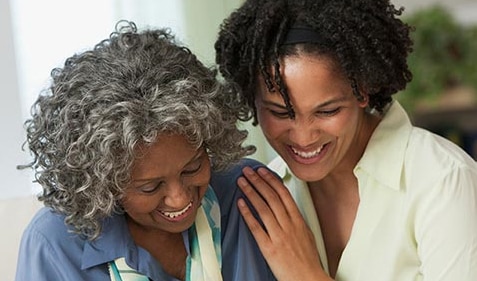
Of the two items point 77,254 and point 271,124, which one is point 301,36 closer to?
point 271,124

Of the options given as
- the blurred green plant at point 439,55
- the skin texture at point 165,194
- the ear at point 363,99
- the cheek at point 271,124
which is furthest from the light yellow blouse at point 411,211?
the blurred green plant at point 439,55

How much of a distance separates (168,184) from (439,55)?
1.26 meters

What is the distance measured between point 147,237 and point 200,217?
4.1 inches

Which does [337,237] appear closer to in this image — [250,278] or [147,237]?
[250,278]

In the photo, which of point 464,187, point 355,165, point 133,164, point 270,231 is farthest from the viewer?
point 355,165

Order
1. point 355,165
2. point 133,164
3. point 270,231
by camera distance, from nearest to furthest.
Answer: point 133,164, point 270,231, point 355,165

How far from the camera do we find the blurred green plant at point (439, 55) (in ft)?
7.54

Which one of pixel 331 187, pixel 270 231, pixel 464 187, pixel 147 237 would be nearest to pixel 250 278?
pixel 270 231

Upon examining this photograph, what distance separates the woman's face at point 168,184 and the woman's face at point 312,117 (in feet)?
0.58

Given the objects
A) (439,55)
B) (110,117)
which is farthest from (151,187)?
(439,55)

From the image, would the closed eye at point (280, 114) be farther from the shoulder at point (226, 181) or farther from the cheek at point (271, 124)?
the shoulder at point (226, 181)

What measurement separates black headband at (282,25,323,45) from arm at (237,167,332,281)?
30 centimetres

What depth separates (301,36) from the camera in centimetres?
139

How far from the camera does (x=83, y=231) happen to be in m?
1.34
